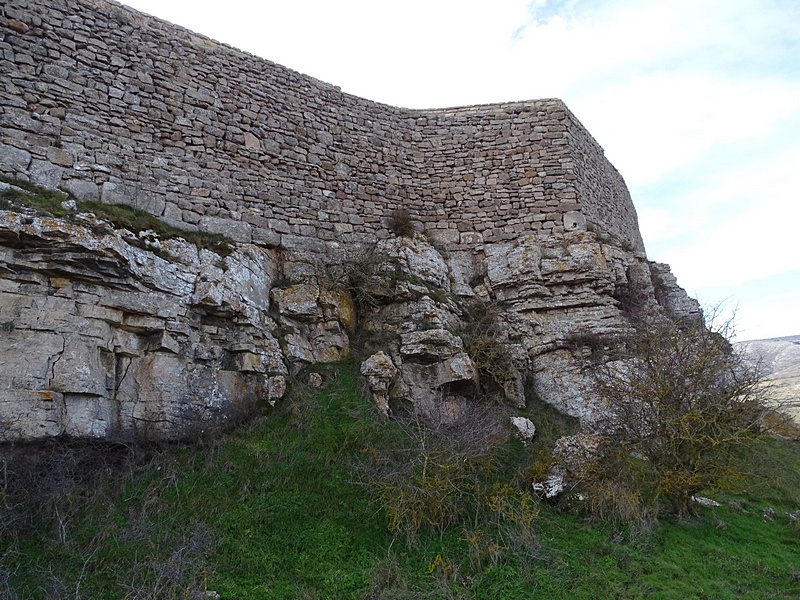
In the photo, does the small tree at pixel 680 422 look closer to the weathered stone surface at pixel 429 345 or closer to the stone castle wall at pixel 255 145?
the weathered stone surface at pixel 429 345

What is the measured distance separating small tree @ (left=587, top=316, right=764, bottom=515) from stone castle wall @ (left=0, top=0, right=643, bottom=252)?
150 inches

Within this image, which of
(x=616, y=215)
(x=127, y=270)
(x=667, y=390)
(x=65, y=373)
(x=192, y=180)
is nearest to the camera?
(x=65, y=373)

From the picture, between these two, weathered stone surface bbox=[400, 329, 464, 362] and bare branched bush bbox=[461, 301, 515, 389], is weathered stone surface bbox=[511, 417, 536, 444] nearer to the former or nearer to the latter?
bare branched bush bbox=[461, 301, 515, 389]

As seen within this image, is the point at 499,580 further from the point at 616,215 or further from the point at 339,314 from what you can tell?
the point at 616,215

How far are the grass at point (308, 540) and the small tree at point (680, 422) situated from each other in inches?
22.4

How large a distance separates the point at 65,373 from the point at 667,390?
7.14 metres

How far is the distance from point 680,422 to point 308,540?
469cm

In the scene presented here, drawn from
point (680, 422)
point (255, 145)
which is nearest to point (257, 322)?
point (255, 145)

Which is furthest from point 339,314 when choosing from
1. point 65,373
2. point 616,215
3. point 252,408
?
point 616,215

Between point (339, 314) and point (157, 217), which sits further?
point (339, 314)

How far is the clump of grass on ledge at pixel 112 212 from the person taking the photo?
257 inches

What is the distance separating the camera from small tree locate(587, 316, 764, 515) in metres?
6.89

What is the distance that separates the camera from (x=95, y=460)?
6.08 meters

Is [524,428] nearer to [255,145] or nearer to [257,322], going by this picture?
[257,322]
